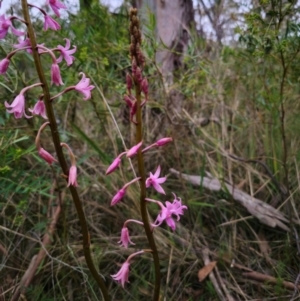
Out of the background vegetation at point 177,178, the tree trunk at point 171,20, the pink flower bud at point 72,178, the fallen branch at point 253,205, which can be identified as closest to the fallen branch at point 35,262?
the background vegetation at point 177,178

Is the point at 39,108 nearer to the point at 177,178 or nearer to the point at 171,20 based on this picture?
the point at 177,178

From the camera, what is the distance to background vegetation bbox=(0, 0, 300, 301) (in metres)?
2.24

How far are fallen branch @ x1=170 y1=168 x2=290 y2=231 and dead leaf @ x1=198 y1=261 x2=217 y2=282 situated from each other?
0.38m

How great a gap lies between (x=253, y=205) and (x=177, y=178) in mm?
579

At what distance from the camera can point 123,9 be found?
3.25m

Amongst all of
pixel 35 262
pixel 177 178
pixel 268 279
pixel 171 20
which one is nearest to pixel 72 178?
pixel 35 262

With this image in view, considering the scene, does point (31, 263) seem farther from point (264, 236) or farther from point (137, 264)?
point (264, 236)

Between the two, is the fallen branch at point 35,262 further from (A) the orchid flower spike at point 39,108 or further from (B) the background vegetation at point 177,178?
(A) the orchid flower spike at point 39,108

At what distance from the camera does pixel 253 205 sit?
2.61 meters

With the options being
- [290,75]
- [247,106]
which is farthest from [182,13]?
[290,75]

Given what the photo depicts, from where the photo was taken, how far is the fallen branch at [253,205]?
252 cm

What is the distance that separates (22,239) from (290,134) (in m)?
1.68

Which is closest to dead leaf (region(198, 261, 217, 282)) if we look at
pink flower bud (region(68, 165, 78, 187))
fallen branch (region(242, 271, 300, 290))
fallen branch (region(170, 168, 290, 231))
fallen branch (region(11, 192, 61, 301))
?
fallen branch (region(242, 271, 300, 290))

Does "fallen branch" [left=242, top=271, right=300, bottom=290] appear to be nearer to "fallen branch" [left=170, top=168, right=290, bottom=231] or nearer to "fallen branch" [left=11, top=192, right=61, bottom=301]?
"fallen branch" [left=170, top=168, right=290, bottom=231]
